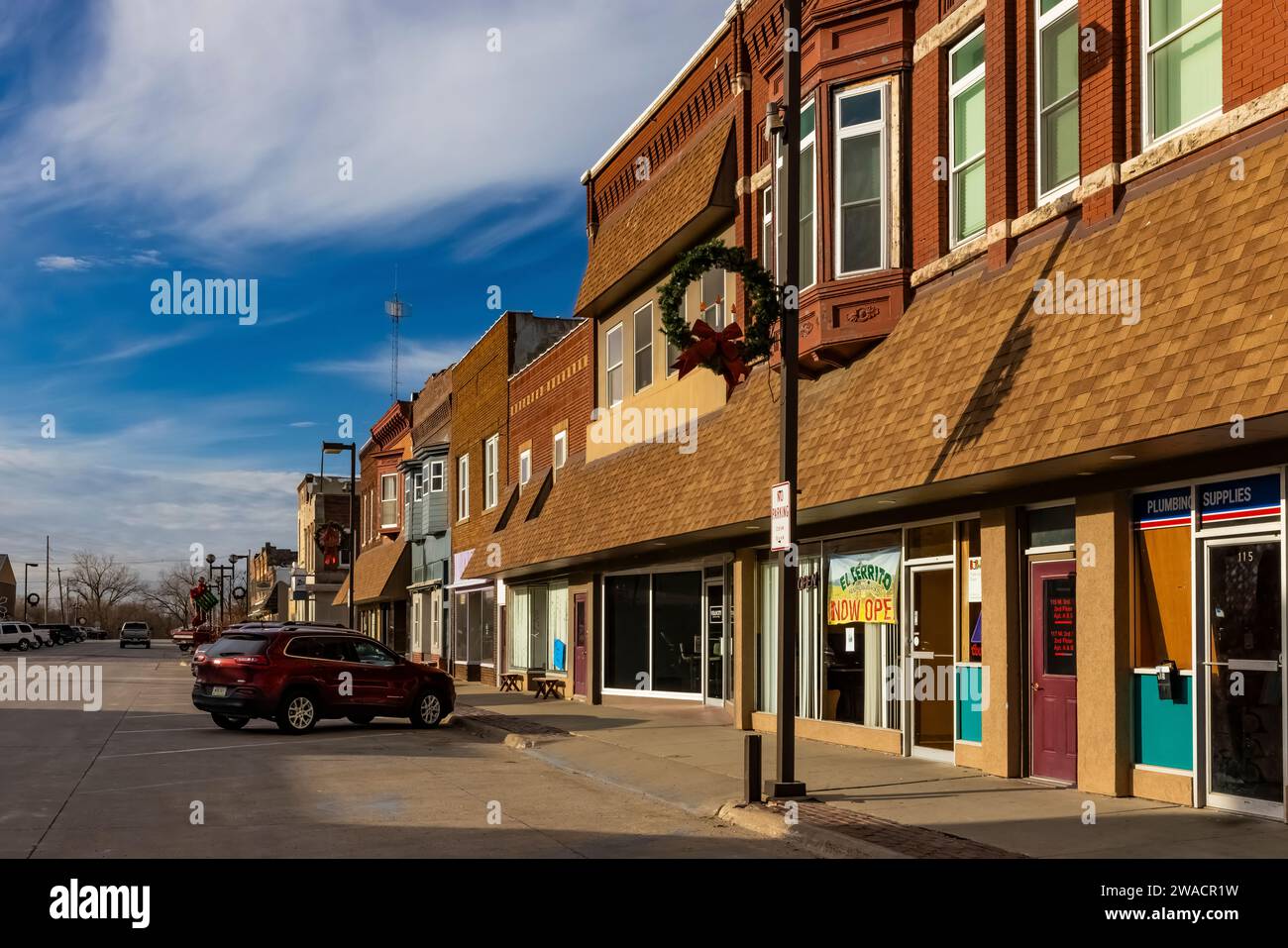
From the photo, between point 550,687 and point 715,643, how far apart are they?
28.5 ft

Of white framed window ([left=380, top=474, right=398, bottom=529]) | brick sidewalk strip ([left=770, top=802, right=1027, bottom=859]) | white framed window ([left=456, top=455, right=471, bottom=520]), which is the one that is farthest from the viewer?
white framed window ([left=380, top=474, right=398, bottom=529])

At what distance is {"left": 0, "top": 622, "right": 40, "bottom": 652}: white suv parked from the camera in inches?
3049

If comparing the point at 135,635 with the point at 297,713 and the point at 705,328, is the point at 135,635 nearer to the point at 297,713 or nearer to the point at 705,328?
the point at 297,713

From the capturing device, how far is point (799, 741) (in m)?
18.2

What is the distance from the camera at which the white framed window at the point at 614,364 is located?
88.8 feet

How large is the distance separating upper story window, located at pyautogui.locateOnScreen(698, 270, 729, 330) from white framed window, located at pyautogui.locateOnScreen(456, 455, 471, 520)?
18400mm

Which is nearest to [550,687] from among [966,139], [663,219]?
[663,219]

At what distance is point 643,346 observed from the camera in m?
25.7

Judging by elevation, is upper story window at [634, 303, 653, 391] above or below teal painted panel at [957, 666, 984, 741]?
above

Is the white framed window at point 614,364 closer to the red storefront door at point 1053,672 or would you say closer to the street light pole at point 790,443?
the street light pole at point 790,443

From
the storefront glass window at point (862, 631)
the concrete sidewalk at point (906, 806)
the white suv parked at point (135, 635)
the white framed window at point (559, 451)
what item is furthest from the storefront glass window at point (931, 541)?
the white suv parked at point (135, 635)

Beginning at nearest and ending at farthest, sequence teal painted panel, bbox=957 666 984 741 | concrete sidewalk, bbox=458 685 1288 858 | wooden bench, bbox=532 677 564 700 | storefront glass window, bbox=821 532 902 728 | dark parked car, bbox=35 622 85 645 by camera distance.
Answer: concrete sidewalk, bbox=458 685 1288 858 < teal painted panel, bbox=957 666 984 741 < storefront glass window, bbox=821 532 902 728 < wooden bench, bbox=532 677 564 700 < dark parked car, bbox=35 622 85 645

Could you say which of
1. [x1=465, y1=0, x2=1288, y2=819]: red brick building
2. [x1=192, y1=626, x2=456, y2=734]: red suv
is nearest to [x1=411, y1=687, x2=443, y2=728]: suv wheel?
[x1=192, y1=626, x2=456, y2=734]: red suv

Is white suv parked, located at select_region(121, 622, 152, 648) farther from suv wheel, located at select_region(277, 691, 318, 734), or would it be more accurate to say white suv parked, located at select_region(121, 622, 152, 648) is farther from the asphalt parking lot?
suv wheel, located at select_region(277, 691, 318, 734)
